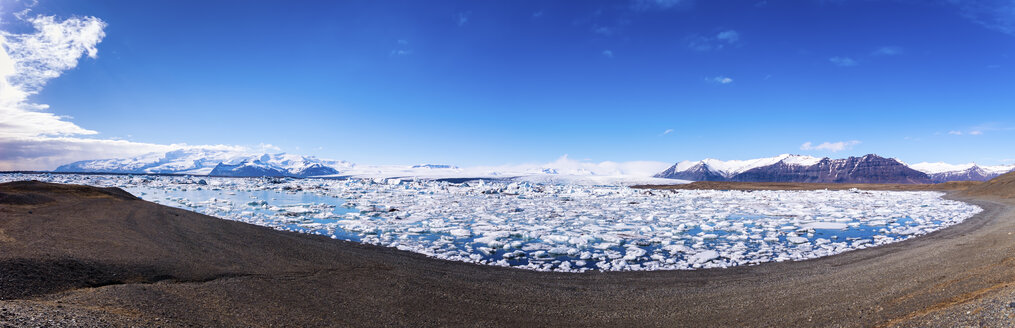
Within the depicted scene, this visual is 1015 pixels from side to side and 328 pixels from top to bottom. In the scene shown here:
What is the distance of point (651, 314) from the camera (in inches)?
226

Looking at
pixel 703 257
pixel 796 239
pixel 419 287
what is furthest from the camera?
pixel 796 239

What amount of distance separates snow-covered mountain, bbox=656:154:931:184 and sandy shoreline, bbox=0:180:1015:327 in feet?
544

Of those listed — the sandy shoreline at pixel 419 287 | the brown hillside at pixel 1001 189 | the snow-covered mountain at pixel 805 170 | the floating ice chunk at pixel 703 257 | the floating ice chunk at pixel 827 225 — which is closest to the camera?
the sandy shoreline at pixel 419 287

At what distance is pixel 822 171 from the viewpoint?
169125 millimetres

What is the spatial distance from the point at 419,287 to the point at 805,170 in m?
203

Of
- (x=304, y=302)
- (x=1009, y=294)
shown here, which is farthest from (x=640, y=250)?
(x=304, y=302)

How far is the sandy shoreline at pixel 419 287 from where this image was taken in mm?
4941

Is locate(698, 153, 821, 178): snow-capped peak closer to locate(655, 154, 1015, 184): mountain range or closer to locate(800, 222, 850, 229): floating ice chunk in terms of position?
locate(655, 154, 1015, 184): mountain range

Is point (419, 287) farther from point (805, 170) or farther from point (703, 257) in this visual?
point (805, 170)

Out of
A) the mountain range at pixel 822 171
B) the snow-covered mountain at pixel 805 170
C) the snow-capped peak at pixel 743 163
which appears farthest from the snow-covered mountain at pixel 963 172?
the snow-capped peak at pixel 743 163

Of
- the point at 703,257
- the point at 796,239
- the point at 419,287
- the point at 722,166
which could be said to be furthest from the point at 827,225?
the point at 722,166

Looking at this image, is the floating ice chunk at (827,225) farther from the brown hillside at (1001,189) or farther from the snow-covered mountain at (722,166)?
the snow-covered mountain at (722,166)

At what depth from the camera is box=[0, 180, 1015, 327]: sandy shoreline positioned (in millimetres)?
4941

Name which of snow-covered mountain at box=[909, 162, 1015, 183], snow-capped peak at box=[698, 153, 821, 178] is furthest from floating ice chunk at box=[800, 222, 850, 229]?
snow-covered mountain at box=[909, 162, 1015, 183]
